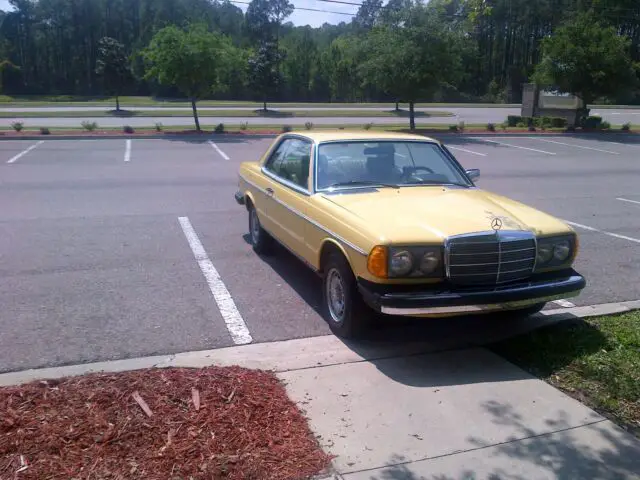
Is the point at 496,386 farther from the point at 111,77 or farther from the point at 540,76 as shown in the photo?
the point at 111,77

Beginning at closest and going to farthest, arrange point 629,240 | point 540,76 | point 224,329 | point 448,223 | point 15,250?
point 448,223 < point 224,329 < point 15,250 < point 629,240 < point 540,76

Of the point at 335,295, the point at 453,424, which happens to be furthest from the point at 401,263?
the point at 453,424

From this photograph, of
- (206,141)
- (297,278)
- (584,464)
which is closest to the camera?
(584,464)

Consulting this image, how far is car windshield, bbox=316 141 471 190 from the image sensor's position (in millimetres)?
6059

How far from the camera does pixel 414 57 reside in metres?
24.8

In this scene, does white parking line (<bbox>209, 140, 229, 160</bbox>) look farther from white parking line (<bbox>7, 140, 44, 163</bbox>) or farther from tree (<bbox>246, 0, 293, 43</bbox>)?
tree (<bbox>246, 0, 293, 43</bbox>)

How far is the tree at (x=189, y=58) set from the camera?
78.8ft

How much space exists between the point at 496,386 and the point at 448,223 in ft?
4.11

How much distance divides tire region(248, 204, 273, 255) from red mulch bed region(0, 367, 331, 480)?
3.30 m

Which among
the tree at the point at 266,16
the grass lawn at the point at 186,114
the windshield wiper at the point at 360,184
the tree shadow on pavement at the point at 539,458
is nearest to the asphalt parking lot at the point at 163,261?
the windshield wiper at the point at 360,184

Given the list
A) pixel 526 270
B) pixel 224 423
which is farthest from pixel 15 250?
pixel 526 270

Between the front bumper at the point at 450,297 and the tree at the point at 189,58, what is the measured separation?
832 inches

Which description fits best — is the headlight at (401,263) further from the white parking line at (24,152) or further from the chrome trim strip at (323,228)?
the white parking line at (24,152)

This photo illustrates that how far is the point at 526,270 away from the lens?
4961 millimetres
